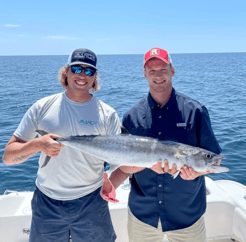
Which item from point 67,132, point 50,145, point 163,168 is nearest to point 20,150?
point 50,145

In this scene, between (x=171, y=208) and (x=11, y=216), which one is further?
(x=11, y=216)

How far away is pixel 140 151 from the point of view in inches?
118

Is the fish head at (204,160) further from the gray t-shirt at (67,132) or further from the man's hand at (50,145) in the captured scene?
the man's hand at (50,145)

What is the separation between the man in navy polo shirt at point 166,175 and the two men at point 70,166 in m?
0.38

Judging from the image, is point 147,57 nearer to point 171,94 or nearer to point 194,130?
point 171,94

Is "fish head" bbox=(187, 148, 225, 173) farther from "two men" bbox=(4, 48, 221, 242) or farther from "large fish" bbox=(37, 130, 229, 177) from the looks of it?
"two men" bbox=(4, 48, 221, 242)

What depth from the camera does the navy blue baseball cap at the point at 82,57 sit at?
9.95ft

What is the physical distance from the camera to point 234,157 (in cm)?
842

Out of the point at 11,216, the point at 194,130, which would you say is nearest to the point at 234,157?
A: the point at 194,130

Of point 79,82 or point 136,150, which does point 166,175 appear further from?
point 79,82

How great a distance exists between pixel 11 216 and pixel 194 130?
290cm

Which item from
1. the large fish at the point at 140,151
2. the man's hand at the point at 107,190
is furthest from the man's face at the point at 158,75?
the man's hand at the point at 107,190

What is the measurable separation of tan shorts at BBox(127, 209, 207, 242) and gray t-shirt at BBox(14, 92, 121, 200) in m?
0.63

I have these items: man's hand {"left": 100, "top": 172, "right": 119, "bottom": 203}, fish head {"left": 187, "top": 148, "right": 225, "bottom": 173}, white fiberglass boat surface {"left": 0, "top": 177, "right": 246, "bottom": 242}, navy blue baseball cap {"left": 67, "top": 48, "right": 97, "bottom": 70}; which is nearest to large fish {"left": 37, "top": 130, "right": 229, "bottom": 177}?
fish head {"left": 187, "top": 148, "right": 225, "bottom": 173}
